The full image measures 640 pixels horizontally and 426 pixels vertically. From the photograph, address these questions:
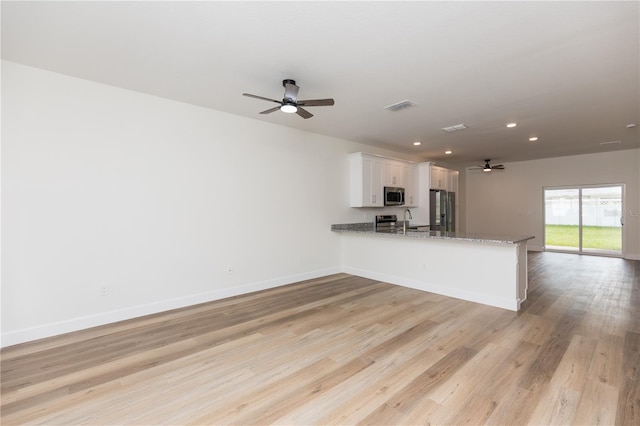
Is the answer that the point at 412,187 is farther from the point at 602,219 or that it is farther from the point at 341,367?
the point at 341,367

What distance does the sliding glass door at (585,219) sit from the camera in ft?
24.9

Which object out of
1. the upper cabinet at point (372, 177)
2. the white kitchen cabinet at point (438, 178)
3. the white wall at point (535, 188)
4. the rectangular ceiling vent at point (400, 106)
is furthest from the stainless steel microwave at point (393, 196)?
the white wall at point (535, 188)

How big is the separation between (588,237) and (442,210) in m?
4.08

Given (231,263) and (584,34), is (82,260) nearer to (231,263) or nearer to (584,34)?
(231,263)

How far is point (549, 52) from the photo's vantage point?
107 inches

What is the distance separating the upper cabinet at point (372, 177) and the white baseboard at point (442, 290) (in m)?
1.47

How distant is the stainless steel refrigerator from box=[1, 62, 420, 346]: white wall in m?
4.05

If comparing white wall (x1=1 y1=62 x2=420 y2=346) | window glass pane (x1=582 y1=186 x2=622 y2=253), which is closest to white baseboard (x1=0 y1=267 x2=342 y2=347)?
white wall (x1=1 y1=62 x2=420 y2=346)

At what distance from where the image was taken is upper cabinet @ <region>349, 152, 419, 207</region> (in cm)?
605

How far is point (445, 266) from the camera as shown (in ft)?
14.8

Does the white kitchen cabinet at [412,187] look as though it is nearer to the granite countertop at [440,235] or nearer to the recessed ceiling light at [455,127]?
the granite countertop at [440,235]

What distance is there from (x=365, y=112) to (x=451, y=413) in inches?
149

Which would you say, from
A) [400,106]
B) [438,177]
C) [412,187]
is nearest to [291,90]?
[400,106]

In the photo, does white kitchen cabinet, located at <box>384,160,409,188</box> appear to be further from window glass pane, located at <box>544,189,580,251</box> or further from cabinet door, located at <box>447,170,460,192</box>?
window glass pane, located at <box>544,189,580,251</box>
